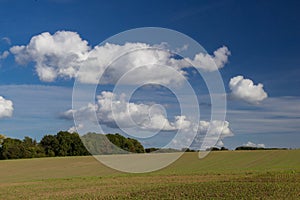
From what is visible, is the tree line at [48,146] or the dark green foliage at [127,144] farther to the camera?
the tree line at [48,146]

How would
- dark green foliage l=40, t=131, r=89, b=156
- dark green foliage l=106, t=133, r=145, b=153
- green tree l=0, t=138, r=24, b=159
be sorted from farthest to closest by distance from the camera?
dark green foliage l=40, t=131, r=89, b=156, green tree l=0, t=138, r=24, b=159, dark green foliage l=106, t=133, r=145, b=153

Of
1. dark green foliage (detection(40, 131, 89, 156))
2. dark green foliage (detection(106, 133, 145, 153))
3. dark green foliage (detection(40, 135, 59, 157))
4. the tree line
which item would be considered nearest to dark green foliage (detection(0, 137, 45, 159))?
the tree line

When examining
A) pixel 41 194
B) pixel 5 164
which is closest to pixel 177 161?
pixel 5 164

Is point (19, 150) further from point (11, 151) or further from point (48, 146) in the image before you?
point (48, 146)

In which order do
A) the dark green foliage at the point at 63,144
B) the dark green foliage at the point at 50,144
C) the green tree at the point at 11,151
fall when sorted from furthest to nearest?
the dark green foliage at the point at 50,144
the dark green foliage at the point at 63,144
the green tree at the point at 11,151

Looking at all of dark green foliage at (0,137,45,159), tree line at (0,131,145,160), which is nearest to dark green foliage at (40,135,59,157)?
tree line at (0,131,145,160)

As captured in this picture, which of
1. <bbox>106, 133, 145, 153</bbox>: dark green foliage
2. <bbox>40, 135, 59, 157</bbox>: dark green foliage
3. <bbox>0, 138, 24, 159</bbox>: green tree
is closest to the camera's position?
<bbox>106, 133, 145, 153</bbox>: dark green foliage

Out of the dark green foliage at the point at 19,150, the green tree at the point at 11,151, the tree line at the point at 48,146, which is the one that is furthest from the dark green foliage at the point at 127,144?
the green tree at the point at 11,151

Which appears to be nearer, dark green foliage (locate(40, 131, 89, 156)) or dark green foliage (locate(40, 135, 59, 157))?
dark green foliage (locate(40, 131, 89, 156))

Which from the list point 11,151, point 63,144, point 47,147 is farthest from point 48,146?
point 11,151

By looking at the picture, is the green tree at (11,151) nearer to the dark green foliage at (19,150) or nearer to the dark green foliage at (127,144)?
the dark green foliage at (19,150)

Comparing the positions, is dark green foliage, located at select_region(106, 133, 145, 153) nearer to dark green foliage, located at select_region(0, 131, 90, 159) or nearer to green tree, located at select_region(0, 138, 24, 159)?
dark green foliage, located at select_region(0, 131, 90, 159)

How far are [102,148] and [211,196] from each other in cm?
3419

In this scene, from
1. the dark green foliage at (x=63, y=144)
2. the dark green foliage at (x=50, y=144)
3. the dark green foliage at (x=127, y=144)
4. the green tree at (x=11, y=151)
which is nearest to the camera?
the dark green foliage at (x=127, y=144)
